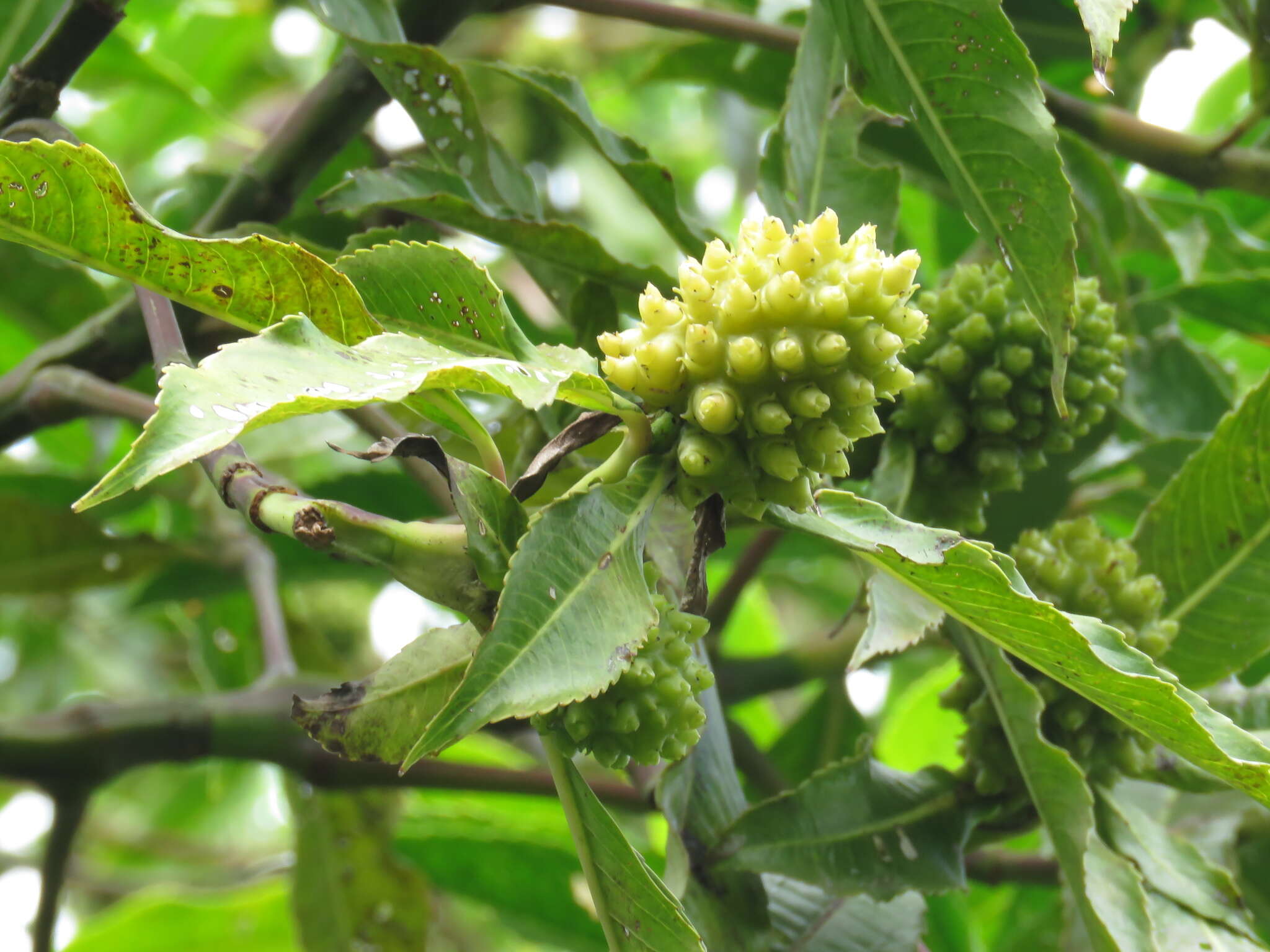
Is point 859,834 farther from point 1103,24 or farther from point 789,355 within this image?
point 1103,24

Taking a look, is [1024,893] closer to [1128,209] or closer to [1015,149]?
[1128,209]

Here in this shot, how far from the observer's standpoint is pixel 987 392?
41.4 inches

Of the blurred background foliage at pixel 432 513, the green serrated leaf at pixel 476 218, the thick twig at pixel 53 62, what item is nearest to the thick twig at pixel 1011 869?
the blurred background foliage at pixel 432 513

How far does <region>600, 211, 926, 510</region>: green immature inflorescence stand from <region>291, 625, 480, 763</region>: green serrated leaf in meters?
0.17

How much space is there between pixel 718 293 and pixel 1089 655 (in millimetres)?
290

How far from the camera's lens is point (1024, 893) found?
1.63m

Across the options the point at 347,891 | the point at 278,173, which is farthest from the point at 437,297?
the point at 347,891

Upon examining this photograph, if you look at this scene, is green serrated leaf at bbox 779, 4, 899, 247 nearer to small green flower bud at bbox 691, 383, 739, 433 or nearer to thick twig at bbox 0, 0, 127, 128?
small green flower bud at bbox 691, 383, 739, 433

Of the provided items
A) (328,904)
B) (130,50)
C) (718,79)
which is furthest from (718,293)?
(130,50)

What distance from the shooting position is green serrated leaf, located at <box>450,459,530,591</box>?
61cm

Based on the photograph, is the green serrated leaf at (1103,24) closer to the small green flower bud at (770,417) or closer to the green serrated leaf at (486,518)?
the small green flower bud at (770,417)

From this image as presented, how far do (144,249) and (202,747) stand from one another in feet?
2.76

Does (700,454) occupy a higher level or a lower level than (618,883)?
higher

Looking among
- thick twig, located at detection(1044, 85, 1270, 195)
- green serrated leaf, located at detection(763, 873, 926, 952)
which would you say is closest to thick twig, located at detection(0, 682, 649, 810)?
green serrated leaf, located at detection(763, 873, 926, 952)
